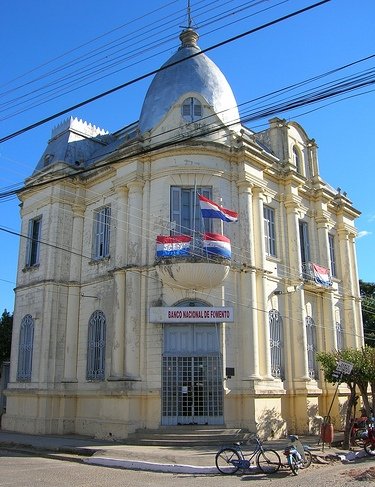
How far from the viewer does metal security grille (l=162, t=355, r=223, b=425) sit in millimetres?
19000

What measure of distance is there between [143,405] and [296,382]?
6.65m

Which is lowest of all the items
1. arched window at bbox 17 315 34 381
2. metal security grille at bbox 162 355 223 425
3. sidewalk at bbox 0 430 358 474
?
sidewalk at bbox 0 430 358 474

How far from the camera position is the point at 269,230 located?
23656 mm

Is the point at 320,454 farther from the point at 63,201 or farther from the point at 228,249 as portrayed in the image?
the point at 63,201

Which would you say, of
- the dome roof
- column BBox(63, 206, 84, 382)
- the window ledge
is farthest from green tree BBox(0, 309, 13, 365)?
the dome roof

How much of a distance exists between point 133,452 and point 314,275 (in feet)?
41.0

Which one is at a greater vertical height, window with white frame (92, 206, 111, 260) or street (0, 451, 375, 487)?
window with white frame (92, 206, 111, 260)

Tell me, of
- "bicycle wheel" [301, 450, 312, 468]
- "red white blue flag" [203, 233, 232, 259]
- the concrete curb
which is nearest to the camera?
the concrete curb

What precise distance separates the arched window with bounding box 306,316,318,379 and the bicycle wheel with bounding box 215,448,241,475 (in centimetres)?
1061

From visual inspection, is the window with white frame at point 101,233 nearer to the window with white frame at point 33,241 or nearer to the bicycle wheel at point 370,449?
the window with white frame at point 33,241

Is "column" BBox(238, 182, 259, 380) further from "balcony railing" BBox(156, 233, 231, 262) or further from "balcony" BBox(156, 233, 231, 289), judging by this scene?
"balcony railing" BBox(156, 233, 231, 262)

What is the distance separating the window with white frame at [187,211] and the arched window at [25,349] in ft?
27.8

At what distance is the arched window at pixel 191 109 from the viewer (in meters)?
22.3

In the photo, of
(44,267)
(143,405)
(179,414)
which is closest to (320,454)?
(179,414)
